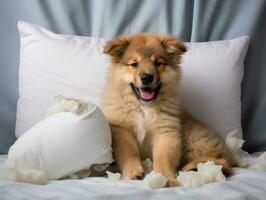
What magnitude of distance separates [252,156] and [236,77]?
368 mm

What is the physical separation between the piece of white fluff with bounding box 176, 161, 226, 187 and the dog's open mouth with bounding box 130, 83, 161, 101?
377 mm

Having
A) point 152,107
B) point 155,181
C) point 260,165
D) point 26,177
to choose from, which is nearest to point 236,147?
point 260,165

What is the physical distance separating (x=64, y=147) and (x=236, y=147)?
0.78 m

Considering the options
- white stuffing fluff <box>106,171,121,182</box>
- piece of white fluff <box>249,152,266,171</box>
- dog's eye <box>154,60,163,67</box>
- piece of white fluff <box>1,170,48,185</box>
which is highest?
dog's eye <box>154,60,163,67</box>

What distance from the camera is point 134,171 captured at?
150 cm

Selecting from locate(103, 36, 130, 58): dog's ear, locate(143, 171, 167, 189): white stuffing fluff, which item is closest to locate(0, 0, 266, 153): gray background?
locate(103, 36, 130, 58): dog's ear

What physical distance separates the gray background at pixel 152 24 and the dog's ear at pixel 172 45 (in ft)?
1.45

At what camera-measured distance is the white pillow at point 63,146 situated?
1.45 m

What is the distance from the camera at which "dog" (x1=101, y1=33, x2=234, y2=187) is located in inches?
66.3

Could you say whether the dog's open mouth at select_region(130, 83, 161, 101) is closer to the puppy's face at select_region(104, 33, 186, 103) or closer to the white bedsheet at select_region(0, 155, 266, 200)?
the puppy's face at select_region(104, 33, 186, 103)

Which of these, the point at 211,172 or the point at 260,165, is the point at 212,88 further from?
the point at 211,172

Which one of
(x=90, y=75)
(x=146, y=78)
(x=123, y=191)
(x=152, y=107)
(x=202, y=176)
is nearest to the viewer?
(x=123, y=191)

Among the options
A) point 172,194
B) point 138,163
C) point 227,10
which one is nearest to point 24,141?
point 138,163

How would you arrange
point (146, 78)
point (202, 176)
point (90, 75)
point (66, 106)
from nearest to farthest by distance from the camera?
point (202, 176)
point (66, 106)
point (146, 78)
point (90, 75)
